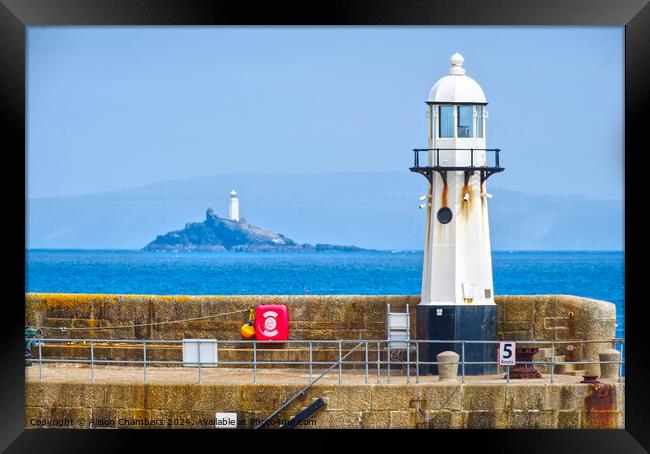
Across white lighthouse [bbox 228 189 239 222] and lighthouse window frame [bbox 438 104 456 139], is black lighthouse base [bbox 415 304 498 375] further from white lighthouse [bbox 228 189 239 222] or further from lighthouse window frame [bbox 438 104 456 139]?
white lighthouse [bbox 228 189 239 222]

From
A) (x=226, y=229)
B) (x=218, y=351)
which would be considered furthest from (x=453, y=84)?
(x=226, y=229)

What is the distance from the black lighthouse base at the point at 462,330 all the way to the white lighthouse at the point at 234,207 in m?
95.6

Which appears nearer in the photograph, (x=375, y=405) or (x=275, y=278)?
(x=375, y=405)

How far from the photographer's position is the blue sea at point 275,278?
7956 cm

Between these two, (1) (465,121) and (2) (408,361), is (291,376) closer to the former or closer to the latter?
(2) (408,361)

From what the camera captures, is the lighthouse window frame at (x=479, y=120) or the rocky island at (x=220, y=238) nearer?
the lighthouse window frame at (x=479, y=120)

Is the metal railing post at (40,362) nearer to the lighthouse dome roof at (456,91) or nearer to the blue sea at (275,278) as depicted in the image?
the lighthouse dome roof at (456,91)

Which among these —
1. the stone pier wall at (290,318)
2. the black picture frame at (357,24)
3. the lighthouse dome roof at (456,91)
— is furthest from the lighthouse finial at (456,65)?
the black picture frame at (357,24)

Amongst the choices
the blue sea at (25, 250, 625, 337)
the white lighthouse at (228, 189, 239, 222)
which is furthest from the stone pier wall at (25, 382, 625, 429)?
the white lighthouse at (228, 189, 239, 222)

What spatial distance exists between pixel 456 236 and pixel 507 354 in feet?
6.74

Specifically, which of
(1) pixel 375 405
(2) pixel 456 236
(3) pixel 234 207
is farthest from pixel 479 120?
(3) pixel 234 207

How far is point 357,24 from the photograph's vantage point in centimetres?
1281

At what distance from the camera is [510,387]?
1834 cm

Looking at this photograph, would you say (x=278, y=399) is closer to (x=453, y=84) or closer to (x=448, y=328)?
(x=448, y=328)
